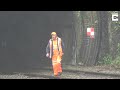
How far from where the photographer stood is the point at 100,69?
1797cm

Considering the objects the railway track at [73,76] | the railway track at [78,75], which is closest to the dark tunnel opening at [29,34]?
the railway track at [78,75]

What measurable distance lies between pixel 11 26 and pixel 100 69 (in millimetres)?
6160

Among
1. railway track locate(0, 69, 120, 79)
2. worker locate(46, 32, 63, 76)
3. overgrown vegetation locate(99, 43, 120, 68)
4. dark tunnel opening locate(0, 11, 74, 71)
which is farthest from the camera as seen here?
dark tunnel opening locate(0, 11, 74, 71)

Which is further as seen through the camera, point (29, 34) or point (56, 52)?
point (29, 34)

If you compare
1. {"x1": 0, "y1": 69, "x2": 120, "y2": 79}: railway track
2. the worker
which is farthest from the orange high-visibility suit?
{"x1": 0, "y1": 69, "x2": 120, "y2": 79}: railway track

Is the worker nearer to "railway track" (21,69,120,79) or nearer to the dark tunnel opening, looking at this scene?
"railway track" (21,69,120,79)

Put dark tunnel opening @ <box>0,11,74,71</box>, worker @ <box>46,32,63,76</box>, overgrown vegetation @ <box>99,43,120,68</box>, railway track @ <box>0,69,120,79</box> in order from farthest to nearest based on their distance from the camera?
dark tunnel opening @ <box>0,11,74,71</box>
overgrown vegetation @ <box>99,43,120,68</box>
railway track @ <box>0,69,120,79</box>
worker @ <box>46,32,63,76</box>

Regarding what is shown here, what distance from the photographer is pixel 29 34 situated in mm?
21562

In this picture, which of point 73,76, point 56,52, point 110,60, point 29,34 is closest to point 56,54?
point 56,52

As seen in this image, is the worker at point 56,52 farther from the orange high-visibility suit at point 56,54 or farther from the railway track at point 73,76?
the railway track at point 73,76

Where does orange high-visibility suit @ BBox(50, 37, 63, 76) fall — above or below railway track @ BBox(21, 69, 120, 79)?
above

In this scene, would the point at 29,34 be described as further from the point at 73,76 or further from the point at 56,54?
the point at 56,54

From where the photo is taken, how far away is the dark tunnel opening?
68.4ft

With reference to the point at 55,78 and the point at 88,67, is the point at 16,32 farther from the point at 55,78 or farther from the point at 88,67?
the point at 55,78
